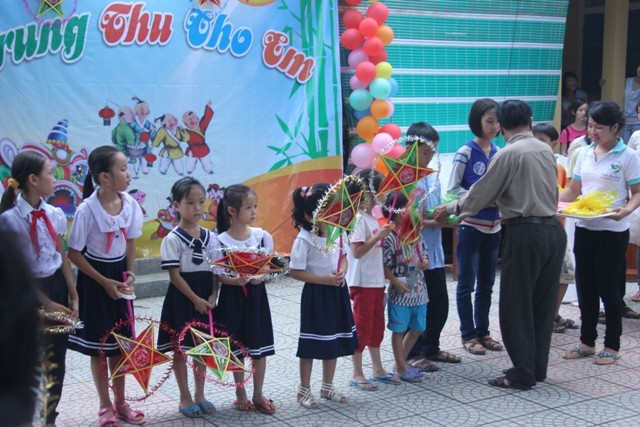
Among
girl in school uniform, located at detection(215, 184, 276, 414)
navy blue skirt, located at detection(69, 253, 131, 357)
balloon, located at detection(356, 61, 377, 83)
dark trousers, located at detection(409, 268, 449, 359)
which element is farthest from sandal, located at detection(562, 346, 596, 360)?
balloon, located at detection(356, 61, 377, 83)

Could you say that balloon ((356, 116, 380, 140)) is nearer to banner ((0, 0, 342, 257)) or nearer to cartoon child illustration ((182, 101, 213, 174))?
banner ((0, 0, 342, 257))

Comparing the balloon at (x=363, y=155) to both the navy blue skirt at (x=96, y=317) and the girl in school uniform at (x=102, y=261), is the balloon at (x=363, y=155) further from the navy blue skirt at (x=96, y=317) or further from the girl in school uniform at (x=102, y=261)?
the navy blue skirt at (x=96, y=317)

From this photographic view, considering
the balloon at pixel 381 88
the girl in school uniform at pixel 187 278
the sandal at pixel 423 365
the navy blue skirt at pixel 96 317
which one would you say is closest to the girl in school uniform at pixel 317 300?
the girl in school uniform at pixel 187 278

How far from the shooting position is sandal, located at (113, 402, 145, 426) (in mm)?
4453

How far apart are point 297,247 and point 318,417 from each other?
3.14 ft

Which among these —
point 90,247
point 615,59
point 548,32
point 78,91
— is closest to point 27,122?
point 78,91

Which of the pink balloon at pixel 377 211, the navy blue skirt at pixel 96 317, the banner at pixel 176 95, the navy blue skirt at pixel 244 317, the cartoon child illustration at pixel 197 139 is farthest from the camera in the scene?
the cartoon child illustration at pixel 197 139

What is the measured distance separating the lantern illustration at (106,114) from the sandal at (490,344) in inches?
150

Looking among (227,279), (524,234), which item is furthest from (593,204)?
(227,279)

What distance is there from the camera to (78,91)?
7.21 m

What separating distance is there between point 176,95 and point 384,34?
7.12 ft

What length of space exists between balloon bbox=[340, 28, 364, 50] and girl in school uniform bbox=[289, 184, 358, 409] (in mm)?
3867

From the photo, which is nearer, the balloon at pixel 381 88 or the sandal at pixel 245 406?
the sandal at pixel 245 406

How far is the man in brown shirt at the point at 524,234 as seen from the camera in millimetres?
4941
